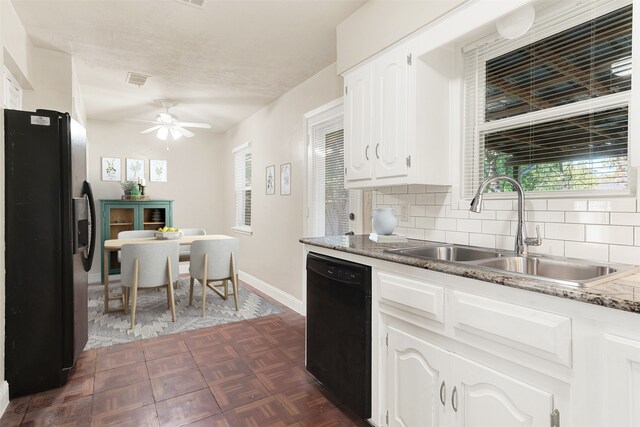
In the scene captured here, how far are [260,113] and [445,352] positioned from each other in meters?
4.19

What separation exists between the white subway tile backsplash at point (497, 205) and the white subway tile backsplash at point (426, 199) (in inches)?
14.4

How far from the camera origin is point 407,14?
2.03m

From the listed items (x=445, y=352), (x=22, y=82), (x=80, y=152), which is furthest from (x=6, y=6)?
(x=445, y=352)

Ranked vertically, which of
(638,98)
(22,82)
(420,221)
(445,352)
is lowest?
(445,352)

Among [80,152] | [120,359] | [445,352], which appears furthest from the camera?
[120,359]

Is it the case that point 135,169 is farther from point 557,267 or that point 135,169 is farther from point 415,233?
point 557,267

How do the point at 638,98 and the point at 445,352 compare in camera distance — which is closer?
the point at 638,98

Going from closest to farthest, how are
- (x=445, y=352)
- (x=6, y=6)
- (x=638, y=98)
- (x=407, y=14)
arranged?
1. (x=638, y=98)
2. (x=445, y=352)
3. (x=407, y=14)
4. (x=6, y=6)

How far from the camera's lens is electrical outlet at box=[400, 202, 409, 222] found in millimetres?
2484

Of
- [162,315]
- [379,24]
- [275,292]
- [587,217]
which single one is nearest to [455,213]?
[587,217]

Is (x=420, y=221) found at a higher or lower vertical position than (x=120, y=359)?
higher

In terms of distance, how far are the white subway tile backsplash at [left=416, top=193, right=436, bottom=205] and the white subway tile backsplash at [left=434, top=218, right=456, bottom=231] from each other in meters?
0.13

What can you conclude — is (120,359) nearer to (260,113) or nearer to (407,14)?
(407,14)

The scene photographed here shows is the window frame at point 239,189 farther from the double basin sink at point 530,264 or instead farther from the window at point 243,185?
the double basin sink at point 530,264
